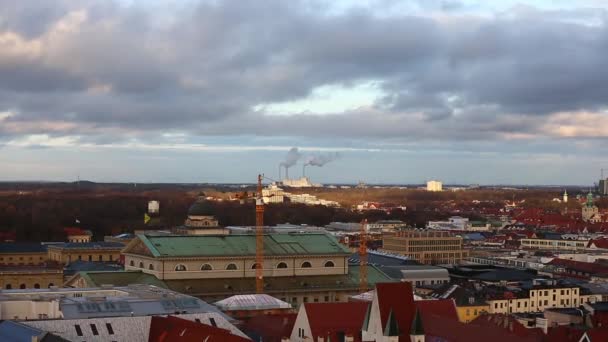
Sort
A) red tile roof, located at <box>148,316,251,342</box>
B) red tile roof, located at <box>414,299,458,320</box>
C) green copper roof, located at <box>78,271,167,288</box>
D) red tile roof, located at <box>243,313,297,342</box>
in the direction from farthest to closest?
green copper roof, located at <box>78,271,167,288</box>, red tile roof, located at <box>414,299,458,320</box>, red tile roof, located at <box>243,313,297,342</box>, red tile roof, located at <box>148,316,251,342</box>

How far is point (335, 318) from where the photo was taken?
219ft

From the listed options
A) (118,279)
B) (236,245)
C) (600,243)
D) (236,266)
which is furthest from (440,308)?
(600,243)

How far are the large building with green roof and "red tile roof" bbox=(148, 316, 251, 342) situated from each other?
1174 inches

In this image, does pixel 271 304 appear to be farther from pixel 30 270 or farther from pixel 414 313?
pixel 30 270

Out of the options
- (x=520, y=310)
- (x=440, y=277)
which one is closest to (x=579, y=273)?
(x=440, y=277)

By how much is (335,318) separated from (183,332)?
1269 centimetres

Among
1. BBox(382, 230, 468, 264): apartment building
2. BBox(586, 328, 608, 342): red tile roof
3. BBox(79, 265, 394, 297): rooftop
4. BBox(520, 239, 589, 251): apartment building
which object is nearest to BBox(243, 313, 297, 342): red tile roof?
BBox(586, 328, 608, 342): red tile roof

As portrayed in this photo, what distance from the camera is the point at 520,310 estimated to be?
10306cm

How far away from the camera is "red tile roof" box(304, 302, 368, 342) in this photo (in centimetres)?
6462

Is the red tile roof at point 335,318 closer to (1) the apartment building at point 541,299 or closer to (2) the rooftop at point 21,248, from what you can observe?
(1) the apartment building at point 541,299

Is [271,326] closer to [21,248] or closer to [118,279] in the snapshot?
[118,279]

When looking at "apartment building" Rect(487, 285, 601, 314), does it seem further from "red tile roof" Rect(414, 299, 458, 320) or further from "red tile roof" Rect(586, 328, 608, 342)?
"red tile roof" Rect(586, 328, 608, 342)

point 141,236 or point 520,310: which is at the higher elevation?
point 141,236

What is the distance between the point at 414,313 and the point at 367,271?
150ft
